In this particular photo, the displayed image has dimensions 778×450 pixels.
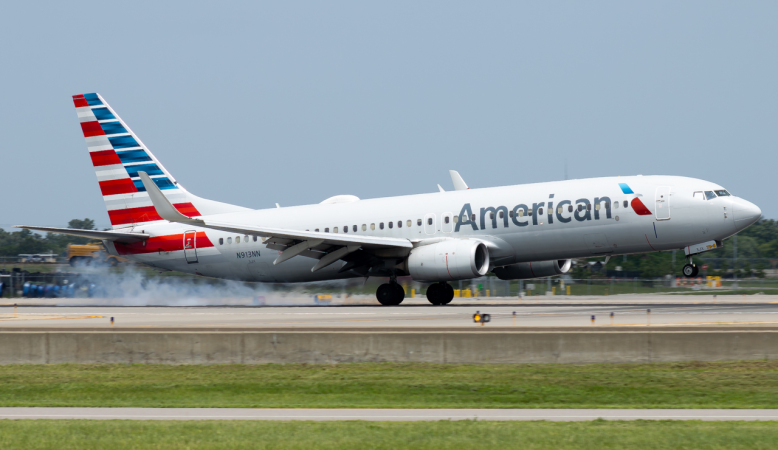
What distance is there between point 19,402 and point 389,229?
2296 cm

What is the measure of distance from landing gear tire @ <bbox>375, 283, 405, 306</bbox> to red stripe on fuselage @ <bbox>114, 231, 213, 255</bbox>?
8630 mm

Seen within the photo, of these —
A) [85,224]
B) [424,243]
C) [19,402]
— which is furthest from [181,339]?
[85,224]

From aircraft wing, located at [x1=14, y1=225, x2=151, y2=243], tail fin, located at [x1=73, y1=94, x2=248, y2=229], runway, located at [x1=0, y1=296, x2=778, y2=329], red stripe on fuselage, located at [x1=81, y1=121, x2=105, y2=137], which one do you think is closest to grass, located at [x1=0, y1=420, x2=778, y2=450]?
runway, located at [x1=0, y1=296, x2=778, y2=329]

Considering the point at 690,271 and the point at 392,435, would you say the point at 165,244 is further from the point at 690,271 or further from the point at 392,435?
the point at 392,435

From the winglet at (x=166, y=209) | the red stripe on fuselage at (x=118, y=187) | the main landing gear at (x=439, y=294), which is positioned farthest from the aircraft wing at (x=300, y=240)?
the red stripe on fuselage at (x=118, y=187)

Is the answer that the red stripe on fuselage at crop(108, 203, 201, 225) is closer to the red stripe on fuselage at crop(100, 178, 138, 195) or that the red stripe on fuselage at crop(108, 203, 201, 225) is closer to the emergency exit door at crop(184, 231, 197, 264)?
the red stripe on fuselage at crop(100, 178, 138, 195)

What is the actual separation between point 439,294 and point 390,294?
195 cm

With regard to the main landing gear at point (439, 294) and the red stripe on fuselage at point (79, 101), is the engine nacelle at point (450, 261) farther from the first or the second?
the red stripe on fuselage at point (79, 101)

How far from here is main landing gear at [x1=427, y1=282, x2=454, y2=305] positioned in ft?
115

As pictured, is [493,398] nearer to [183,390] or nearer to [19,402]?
[183,390]

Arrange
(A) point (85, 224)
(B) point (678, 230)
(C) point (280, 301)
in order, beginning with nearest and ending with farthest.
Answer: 1. (B) point (678, 230)
2. (C) point (280, 301)
3. (A) point (85, 224)

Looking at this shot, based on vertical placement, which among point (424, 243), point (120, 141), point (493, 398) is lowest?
point (493, 398)

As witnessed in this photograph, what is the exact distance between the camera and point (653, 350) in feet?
53.9

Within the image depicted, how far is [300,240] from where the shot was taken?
3406cm
